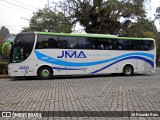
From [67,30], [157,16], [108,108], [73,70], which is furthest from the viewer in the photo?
[157,16]

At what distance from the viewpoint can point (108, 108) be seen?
739 cm

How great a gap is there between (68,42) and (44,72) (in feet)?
9.27

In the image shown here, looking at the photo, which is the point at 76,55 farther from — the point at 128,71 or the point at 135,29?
the point at 135,29

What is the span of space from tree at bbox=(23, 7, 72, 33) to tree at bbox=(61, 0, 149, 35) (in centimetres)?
122

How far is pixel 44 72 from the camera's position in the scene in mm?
19359

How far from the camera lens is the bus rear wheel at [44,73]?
→ 19234 mm

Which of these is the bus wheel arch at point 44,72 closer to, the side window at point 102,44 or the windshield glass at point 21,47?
the windshield glass at point 21,47

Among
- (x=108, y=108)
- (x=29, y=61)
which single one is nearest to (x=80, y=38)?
(x=29, y=61)

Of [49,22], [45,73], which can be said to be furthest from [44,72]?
[49,22]

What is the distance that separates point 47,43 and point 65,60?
6.08 feet

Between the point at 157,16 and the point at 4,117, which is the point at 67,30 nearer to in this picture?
→ the point at 4,117

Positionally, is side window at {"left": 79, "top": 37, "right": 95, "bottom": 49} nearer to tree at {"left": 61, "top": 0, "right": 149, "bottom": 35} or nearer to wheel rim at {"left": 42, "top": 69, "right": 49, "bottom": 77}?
wheel rim at {"left": 42, "top": 69, "right": 49, "bottom": 77}

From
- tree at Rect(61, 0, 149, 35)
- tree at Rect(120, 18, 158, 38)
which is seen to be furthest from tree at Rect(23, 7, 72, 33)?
tree at Rect(120, 18, 158, 38)

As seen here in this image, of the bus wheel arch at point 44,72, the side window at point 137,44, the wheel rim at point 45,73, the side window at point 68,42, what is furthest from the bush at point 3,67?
the side window at point 137,44
